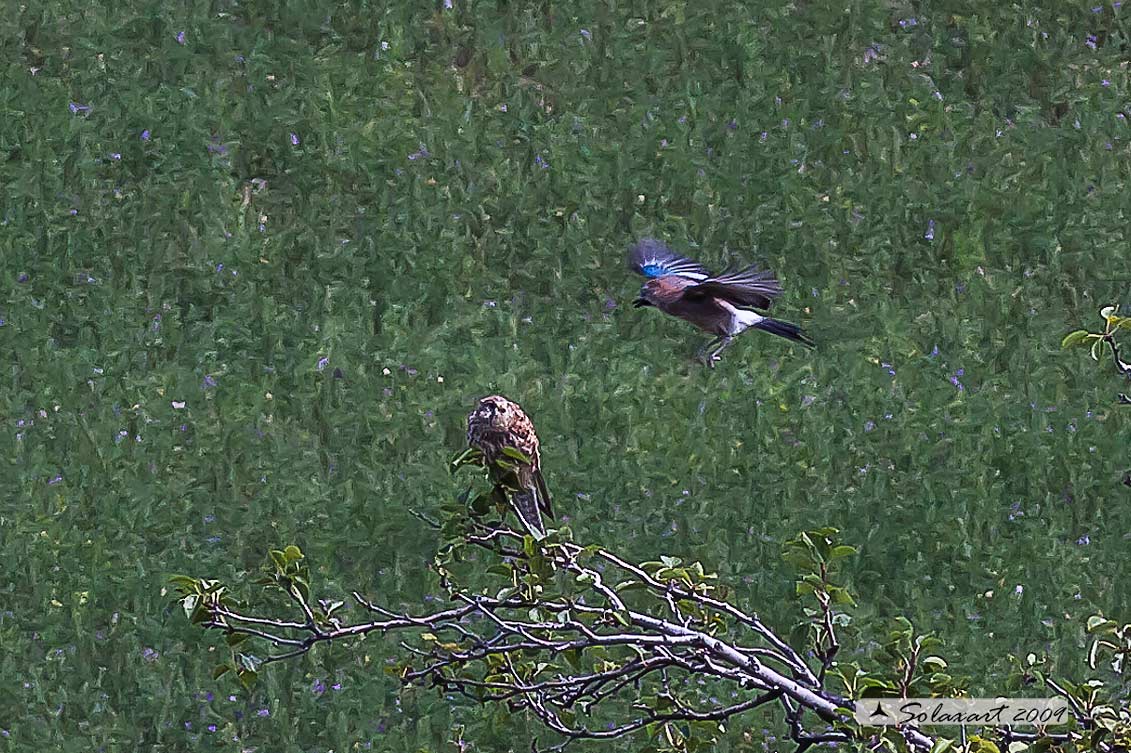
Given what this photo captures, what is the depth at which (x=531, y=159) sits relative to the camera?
988cm

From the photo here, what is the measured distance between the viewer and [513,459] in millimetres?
3715

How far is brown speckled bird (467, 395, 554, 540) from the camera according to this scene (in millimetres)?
3727

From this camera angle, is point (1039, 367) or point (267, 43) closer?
point (1039, 367)

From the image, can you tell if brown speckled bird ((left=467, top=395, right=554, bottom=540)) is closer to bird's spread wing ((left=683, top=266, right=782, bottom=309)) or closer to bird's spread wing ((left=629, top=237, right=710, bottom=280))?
bird's spread wing ((left=683, top=266, right=782, bottom=309))

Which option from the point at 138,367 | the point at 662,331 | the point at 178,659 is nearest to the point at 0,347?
the point at 138,367

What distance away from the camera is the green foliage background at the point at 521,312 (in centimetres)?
691

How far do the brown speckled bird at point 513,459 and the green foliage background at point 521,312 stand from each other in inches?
84.6

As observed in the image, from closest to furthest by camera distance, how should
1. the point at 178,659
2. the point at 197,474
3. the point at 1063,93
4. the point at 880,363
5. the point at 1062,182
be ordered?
the point at 178,659 < the point at 197,474 < the point at 880,363 < the point at 1062,182 < the point at 1063,93

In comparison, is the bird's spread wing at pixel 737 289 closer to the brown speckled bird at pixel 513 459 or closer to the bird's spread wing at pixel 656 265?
the bird's spread wing at pixel 656 265

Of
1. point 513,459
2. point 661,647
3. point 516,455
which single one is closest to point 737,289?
point 513,459

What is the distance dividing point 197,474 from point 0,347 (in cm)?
149

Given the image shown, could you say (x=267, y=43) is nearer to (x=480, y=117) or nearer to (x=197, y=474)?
(x=480, y=117)

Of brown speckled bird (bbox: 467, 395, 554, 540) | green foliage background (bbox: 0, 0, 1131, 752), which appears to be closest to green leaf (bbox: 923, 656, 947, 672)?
brown speckled bird (bbox: 467, 395, 554, 540)

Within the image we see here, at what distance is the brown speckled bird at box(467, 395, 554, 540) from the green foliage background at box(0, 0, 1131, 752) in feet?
7.05
